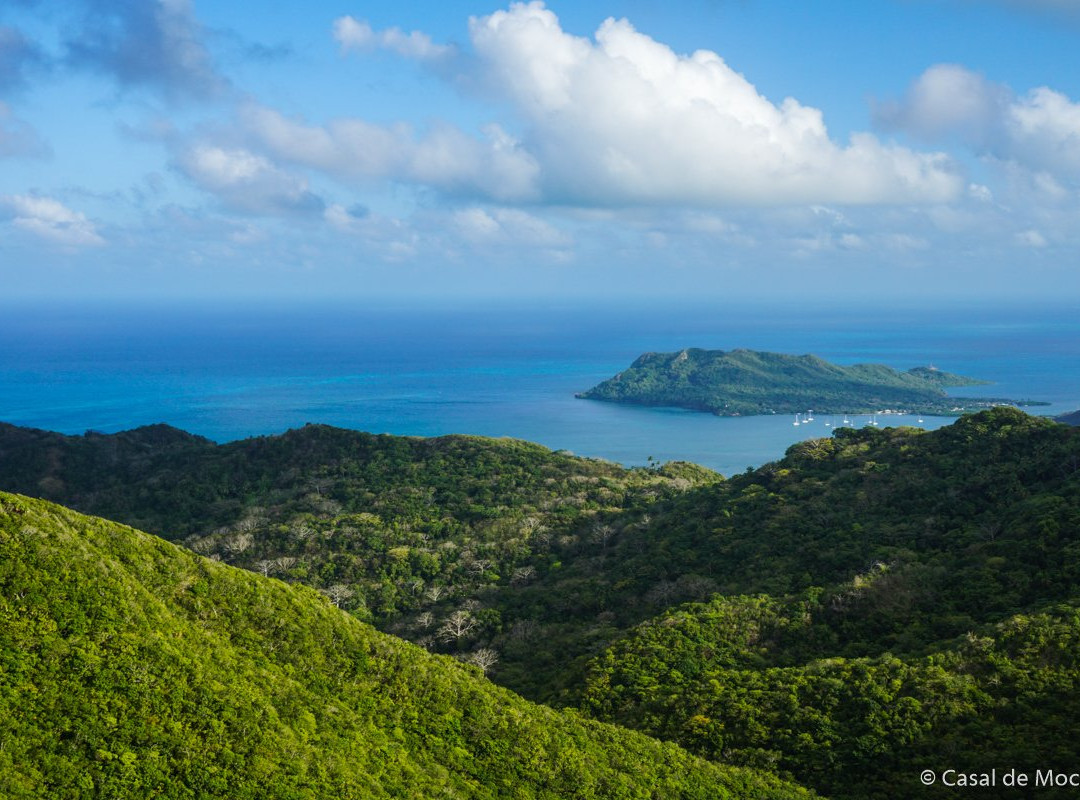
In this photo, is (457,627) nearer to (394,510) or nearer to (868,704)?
(394,510)

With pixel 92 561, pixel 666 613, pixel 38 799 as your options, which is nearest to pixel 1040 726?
pixel 666 613

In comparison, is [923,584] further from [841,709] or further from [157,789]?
[157,789]

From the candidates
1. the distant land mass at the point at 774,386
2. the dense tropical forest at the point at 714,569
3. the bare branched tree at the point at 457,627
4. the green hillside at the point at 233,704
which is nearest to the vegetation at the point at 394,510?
the bare branched tree at the point at 457,627

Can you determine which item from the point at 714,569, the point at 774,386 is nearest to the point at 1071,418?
the point at 774,386

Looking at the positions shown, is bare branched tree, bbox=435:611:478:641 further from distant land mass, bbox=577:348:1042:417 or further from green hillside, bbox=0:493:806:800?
distant land mass, bbox=577:348:1042:417

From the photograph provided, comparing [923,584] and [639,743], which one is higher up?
[923,584]

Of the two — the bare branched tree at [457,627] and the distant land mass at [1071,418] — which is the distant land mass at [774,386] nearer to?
the distant land mass at [1071,418]
